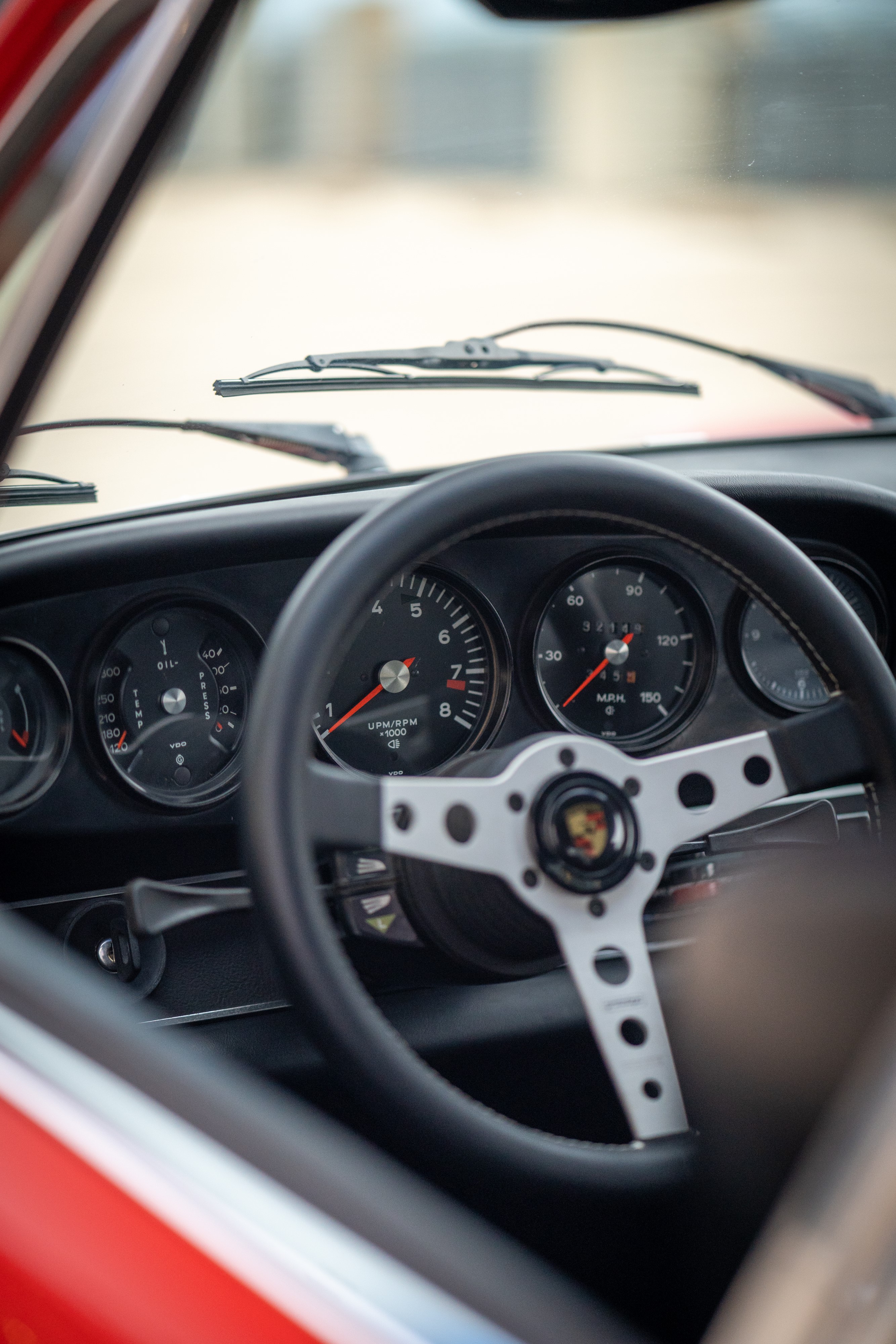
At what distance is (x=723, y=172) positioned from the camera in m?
2.21

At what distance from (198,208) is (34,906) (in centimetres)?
116

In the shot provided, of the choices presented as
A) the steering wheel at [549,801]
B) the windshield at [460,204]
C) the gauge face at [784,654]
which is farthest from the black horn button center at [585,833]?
the gauge face at [784,654]

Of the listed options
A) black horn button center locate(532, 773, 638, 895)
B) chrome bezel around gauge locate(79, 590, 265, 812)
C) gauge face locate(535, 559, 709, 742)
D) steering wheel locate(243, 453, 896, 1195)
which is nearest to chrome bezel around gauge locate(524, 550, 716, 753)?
gauge face locate(535, 559, 709, 742)

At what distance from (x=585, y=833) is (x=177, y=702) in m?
1.11

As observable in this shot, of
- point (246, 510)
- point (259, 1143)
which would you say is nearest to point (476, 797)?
point (259, 1143)

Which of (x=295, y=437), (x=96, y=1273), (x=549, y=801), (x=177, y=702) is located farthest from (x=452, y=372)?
(x=96, y=1273)

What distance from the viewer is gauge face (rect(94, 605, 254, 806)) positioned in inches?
90.7

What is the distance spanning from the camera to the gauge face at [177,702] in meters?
2.30

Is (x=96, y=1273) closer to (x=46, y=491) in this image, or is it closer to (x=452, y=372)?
(x=46, y=491)

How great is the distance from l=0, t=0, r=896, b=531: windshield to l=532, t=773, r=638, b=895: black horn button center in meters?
0.70

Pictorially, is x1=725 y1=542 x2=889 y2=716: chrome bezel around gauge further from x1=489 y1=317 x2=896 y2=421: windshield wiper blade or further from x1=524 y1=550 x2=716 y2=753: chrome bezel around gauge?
x1=489 y1=317 x2=896 y2=421: windshield wiper blade

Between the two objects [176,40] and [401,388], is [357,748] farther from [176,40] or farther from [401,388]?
[176,40]

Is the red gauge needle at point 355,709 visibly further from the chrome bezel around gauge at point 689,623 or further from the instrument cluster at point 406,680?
the chrome bezel around gauge at point 689,623

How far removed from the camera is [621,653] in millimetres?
2443
